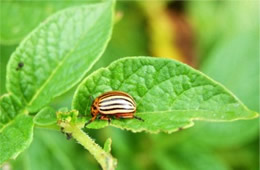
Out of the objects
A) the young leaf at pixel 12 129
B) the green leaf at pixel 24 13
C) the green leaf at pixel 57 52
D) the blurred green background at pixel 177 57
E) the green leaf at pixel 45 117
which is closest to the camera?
the young leaf at pixel 12 129

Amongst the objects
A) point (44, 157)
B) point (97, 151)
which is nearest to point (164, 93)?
point (97, 151)

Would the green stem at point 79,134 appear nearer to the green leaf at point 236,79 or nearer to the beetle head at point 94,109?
the beetle head at point 94,109

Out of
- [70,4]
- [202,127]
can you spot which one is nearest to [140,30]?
[202,127]

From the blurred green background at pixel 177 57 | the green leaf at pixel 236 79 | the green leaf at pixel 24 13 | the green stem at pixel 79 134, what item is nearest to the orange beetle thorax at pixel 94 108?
the green stem at pixel 79 134

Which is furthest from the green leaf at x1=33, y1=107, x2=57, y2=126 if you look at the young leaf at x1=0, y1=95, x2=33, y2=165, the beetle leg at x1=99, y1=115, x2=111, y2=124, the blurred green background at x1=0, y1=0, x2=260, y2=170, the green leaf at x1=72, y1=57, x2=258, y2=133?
the blurred green background at x1=0, y1=0, x2=260, y2=170

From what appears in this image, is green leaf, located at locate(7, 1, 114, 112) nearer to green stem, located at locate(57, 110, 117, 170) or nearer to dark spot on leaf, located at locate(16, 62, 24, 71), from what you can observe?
dark spot on leaf, located at locate(16, 62, 24, 71)

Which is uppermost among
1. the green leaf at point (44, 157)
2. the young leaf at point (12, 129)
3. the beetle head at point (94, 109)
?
the beetle head at point (94, 109)

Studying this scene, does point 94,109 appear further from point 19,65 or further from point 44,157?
point 44,157
